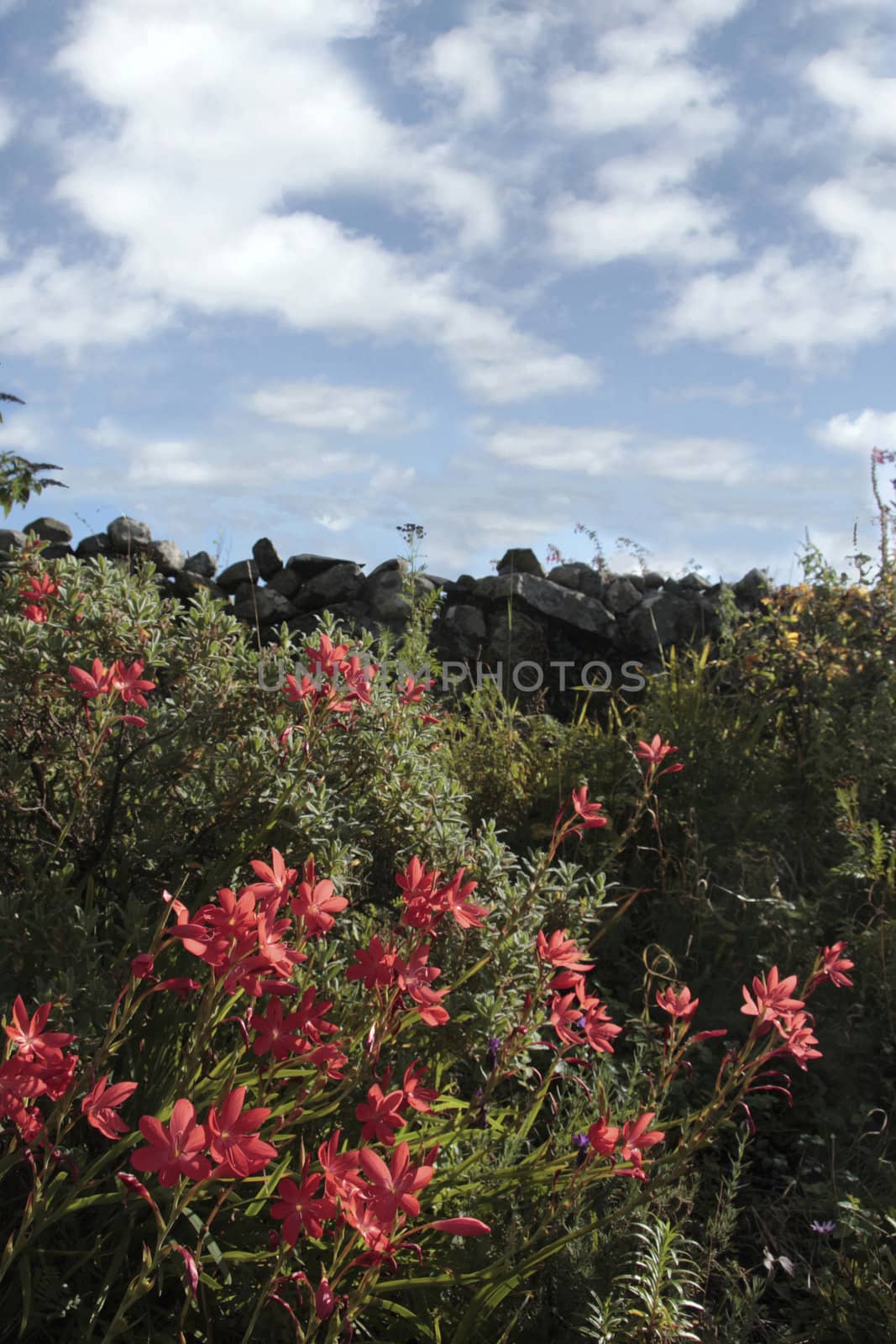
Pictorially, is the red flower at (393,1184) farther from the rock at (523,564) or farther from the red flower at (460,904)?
the rock at (523,564)

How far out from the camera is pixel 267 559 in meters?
7.89

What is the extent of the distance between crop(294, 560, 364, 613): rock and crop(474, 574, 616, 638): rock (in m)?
0.97

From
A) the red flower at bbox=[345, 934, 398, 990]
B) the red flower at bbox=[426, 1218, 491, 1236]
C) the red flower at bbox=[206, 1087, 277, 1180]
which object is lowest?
the red flower at bbox=[426, 1218, 491, 1236]

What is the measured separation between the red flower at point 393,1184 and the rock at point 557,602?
20.4 ft

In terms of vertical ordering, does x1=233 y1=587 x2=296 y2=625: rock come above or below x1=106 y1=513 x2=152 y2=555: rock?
below

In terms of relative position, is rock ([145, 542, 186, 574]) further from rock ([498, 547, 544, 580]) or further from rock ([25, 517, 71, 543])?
rock ([498, 547, 544, 580])

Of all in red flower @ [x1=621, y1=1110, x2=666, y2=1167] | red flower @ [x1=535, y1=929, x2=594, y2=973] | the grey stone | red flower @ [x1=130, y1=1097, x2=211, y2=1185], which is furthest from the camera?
the grey stone

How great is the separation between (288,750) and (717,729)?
2.34 m

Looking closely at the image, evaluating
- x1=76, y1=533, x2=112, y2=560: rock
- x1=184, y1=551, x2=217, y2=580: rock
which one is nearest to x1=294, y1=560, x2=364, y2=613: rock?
x1=184, y1=551, x2=217, y2=580: rock

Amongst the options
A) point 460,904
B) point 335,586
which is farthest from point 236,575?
point 460,904

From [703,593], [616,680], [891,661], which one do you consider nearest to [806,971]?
[891,661]

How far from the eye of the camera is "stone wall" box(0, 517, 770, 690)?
740 centimetres

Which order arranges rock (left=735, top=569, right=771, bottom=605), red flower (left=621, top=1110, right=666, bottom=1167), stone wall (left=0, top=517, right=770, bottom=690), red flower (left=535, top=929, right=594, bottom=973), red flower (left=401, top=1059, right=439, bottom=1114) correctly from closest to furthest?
red flower (left=401, top=1059, right=439, bottom=1114)
red flower (left=621, top=1110, right=666, bottom=1167)
red flower (left=535, top=929, right=594, bottom=973)
stone wall (left=0, top=517, right=770, bottom=690)
rock (left=735, top=569, right=771, bottom=605)

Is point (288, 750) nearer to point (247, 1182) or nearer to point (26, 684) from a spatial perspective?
point (26, 684)
